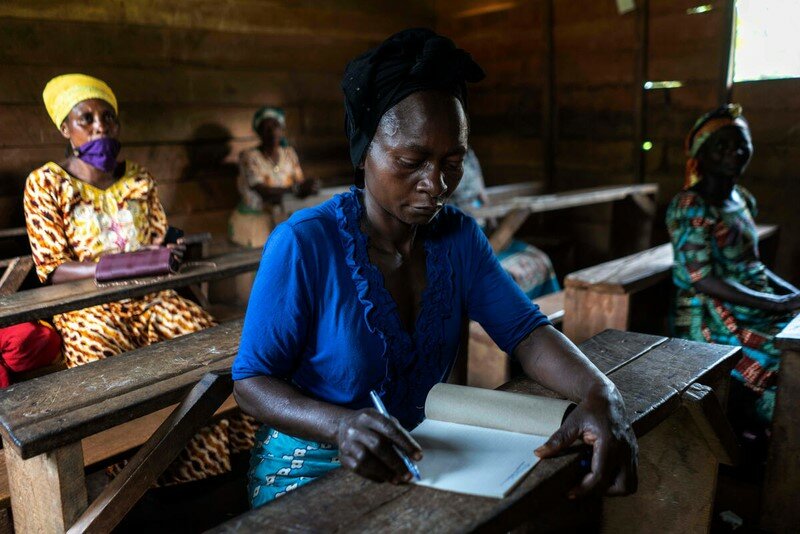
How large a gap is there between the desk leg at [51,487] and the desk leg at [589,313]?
244cm

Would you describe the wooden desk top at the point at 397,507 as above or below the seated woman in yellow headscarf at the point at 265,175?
below

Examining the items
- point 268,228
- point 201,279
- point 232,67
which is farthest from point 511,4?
point 201,279

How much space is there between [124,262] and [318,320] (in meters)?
1.46

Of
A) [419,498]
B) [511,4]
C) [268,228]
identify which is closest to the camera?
[419,498]

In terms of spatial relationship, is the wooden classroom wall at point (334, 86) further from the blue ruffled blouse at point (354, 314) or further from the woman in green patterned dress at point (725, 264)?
the blue ruffled blouse at point (354, 314)

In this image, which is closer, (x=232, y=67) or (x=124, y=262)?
(x=124, y=262)

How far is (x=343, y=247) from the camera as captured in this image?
58.8 inches

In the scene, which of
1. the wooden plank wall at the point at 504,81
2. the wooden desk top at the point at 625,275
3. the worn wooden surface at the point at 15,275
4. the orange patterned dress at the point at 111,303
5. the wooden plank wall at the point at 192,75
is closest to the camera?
the orange patterned dress at the point at 111,303

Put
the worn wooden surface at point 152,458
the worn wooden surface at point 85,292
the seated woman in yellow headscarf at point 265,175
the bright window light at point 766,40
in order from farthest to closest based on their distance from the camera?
the seated woman in yellow headscarf at point 265,175 → the bright window light at point 766,40 → the worn wooden surface at point 85,292 → the worn wooden surface at point 152,458

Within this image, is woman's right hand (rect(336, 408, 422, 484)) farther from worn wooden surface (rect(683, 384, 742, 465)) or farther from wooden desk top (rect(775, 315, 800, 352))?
wooden desk top (rect(775, 315, 800, 352))

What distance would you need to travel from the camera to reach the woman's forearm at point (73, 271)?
2707 millimetres

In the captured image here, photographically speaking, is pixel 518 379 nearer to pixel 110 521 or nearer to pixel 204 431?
pixel 110 521

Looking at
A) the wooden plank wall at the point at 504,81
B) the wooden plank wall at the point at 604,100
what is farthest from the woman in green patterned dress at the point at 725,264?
the wooden plank wall at the point at 504,81

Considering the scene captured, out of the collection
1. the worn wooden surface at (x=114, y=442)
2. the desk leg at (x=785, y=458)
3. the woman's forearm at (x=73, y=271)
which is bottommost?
the desk leg at (x=785, y=458)
